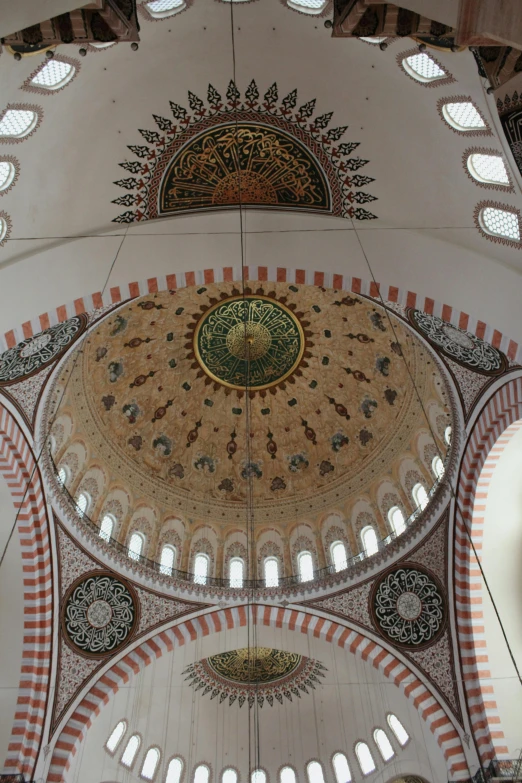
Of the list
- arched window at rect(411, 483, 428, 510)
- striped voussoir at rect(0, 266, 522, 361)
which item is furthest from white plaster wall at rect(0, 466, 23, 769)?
arched window at rect(411, 483, 428, 510)

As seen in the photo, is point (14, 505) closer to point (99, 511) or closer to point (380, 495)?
point (99, 511)

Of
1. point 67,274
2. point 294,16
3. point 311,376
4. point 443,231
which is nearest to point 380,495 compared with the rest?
point 311,376

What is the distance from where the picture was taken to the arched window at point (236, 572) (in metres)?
12.0

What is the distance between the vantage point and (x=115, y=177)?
22.3ft

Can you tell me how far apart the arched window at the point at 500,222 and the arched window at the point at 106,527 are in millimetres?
8252

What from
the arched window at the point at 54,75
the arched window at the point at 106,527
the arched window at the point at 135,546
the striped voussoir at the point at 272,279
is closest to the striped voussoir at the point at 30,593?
the arched window at the point at 106,527

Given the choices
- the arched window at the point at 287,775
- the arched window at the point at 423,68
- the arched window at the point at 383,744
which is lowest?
the arched window at the point at 287,775

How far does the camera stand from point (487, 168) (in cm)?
597

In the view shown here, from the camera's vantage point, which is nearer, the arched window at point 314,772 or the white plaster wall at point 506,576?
the white plaster wall at point 506,576

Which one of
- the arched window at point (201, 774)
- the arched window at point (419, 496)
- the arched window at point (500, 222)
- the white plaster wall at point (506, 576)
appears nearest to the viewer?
the arched window at point (500, 222)

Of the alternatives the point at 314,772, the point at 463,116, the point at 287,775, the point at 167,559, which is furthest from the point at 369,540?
the point at 463,116

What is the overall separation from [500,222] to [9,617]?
9.19 metres

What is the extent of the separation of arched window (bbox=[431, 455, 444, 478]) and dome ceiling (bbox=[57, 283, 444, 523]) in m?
0.76

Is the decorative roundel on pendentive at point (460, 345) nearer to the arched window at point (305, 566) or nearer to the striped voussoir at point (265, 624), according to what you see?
the striped voussoir at point (265, 624)
